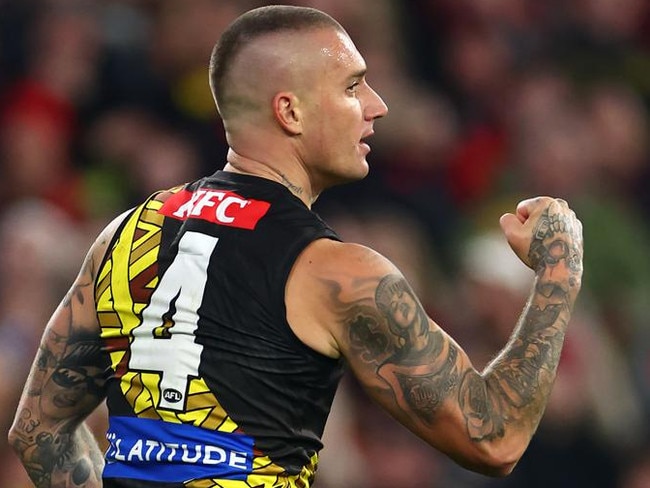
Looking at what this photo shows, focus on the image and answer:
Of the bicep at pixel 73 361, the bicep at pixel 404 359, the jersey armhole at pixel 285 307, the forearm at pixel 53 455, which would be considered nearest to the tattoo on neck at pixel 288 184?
the jersey armhole at pixel 285 307

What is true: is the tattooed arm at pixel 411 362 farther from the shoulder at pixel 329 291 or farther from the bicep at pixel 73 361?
the bicep at pixel 73 361

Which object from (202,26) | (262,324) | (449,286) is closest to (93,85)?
(202,26)

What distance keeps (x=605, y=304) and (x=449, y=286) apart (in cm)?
113

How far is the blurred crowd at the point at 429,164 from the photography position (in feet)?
27.6

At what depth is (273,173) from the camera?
13.8ft

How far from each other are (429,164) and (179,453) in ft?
20.9

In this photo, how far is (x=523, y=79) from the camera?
1107 cm

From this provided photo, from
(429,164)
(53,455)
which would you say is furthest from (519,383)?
(429,164)

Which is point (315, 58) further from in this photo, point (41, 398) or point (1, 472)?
point (1, 472)

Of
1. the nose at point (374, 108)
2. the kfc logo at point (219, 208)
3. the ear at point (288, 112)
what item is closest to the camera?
the kfc logo at point (219, 208)

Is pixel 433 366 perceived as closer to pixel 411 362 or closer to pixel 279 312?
pixel 411 362

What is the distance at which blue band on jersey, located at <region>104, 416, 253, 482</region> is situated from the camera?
3.91 meters

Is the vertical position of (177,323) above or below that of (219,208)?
below

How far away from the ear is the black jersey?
180mm
